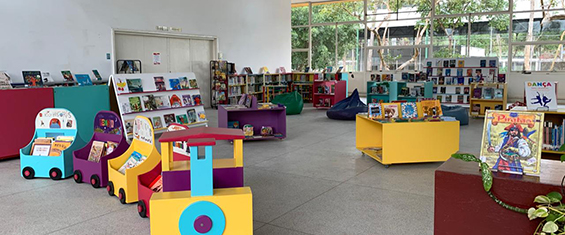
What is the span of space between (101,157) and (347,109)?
22.7 ft

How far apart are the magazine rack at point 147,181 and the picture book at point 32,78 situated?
599cm

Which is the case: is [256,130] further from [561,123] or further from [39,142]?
[561,123]

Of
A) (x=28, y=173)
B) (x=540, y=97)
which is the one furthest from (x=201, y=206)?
(x=540, y=97)

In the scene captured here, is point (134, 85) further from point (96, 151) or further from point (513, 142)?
point (513, 142)

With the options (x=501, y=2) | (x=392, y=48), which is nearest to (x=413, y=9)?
(x=392, y=48)

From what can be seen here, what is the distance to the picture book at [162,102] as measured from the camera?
8.46 metres

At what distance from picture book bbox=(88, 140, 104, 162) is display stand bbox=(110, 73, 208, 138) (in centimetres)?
250

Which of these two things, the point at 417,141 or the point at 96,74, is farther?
the point at 96,74

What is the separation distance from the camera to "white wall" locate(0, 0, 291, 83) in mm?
8914

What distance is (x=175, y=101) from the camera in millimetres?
8758

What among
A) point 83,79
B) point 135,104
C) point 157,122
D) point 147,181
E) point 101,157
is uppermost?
point 83,79

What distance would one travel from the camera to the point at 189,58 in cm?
1345

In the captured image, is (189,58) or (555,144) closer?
(555,144)

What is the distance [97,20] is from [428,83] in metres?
8.47
